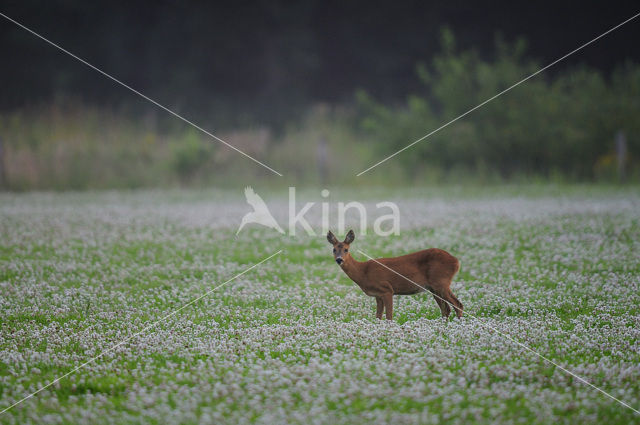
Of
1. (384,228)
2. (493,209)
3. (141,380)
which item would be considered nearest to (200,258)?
(384,228)

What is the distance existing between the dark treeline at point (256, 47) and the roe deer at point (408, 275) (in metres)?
35.1

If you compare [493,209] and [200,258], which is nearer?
[200,258]

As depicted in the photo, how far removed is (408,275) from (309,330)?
1.12 metres

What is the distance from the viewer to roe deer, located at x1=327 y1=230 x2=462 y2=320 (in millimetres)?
7156

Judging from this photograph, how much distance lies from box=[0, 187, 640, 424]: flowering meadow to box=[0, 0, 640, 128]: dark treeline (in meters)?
30.2

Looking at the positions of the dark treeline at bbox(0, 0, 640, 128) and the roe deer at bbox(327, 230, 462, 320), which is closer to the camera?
the roe deer at bbox(327, 230, 462, 320)

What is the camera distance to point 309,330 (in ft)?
23.2

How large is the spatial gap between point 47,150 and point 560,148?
18554 millimetres

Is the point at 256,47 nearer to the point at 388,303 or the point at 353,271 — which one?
the point at 353,271

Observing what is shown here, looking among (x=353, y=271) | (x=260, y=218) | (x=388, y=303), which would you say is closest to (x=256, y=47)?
(x=260, y=218)

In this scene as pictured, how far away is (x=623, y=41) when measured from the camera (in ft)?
130

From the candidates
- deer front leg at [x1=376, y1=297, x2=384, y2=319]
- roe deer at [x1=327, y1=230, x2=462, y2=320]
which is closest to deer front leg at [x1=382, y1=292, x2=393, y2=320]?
roe deer at [x1=327, y1=230, x2=462, y2=320]

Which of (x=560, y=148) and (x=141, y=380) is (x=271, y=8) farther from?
(x=141, y=380)

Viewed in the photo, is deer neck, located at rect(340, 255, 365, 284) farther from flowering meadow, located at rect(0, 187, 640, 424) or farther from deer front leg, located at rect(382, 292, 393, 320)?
Answer: flowering meadow, located at rect(0, 187, 640, 424)
